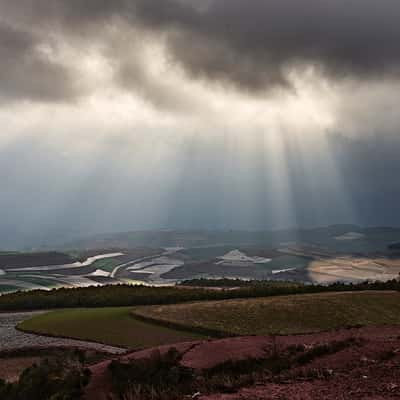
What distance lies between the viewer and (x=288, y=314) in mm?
38438

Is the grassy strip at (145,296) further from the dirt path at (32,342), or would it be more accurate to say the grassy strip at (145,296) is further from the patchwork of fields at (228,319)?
the dirt path at (32,342)

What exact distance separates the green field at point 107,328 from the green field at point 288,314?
1805 millimetres

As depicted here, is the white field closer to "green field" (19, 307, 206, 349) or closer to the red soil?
"green field" (19, 307, 206, 349)

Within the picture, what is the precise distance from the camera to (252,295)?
5631 cm

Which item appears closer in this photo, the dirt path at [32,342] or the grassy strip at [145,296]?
the dirt path at [32,342]

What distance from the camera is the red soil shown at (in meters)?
12.3

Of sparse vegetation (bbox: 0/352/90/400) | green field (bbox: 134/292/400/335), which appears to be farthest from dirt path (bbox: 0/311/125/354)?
sparse vegetation (bbox: 0/352/90/400)

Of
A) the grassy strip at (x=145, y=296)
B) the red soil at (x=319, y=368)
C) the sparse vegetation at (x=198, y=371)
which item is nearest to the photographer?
the red soil at (x=319, y=368)

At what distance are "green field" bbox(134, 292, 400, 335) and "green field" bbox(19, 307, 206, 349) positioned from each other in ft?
5.92

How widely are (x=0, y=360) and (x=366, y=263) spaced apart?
512 ft

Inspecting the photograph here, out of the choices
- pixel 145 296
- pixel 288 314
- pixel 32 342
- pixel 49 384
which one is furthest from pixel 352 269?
pixel 49 384

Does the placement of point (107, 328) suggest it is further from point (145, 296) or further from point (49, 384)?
point (49, 384)

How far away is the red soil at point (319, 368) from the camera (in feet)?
40.4

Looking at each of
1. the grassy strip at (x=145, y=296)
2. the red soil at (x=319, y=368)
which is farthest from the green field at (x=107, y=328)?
the red soil at (x=319, y=368)
